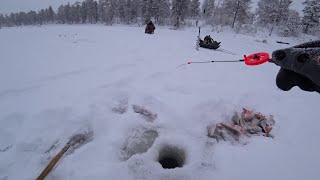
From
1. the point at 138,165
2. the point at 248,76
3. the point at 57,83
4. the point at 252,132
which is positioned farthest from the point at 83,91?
the point at 248,76

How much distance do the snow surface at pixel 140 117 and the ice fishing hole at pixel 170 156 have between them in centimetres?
10

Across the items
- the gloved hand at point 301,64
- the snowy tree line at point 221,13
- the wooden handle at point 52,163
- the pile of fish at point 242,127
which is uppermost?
the snowy tree line at point 221,13

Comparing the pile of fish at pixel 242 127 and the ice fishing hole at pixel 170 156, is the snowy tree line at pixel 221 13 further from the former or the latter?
the ice fishing hole at pixel 170 156

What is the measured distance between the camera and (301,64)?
1691mm

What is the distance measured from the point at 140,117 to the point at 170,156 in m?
1.21

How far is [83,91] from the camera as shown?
6.34m

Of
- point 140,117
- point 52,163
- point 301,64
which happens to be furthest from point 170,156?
point 301,64

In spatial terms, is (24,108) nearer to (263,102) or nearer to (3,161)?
(3,161)

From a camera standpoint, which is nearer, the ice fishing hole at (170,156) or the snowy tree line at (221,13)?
the ice fishing hole at (170,156)

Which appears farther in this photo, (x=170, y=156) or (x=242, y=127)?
(x=242, y=127)

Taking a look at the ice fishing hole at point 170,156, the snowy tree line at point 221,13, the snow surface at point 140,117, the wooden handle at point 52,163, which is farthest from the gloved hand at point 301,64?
the snowy tree line at point 221,13

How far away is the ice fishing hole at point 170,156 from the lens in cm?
468

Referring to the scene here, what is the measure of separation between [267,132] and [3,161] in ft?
17.2

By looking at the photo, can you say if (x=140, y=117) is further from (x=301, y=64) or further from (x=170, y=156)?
(x=301, y=64)
